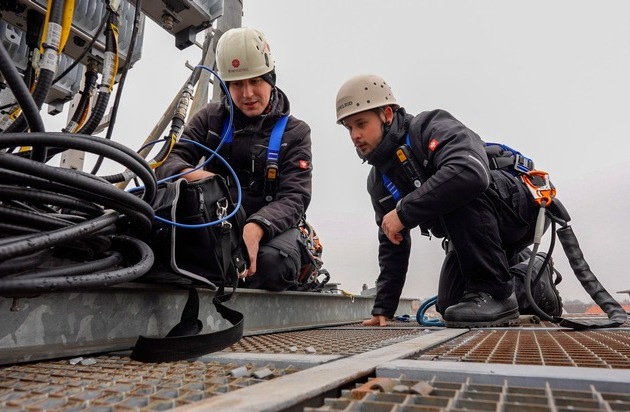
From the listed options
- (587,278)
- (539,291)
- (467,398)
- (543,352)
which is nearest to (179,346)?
(467,398)

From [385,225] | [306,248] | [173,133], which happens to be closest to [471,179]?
[385,225]

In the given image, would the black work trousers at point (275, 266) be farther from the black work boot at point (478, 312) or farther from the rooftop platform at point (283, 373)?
the black work boot at point (478, 312)

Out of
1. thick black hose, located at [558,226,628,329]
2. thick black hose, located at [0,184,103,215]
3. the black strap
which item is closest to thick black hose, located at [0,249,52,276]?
thick black hose, located at [0,184,103,215]

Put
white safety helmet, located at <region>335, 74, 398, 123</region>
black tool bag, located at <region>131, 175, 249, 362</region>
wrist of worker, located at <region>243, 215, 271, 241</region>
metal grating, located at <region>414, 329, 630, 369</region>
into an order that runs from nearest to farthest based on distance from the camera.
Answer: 1. metal grating, located at <region>414, 329, 630, 369</region>
2. black tool bag, located at <region>131, 175, 249, 362</region>
3. wrist of worker, located at <region>243, 215, 271, 241</region>
4. white safety helmet, located at <region>335, 74, 398, 123</region>

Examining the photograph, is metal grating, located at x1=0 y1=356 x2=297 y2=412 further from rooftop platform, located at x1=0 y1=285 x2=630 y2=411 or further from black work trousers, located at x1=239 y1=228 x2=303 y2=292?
black work trousers, located at x1=239 y1=228 x2=303 y2=292

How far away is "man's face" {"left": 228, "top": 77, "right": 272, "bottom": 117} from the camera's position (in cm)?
213

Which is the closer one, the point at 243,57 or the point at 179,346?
the point at 179,346

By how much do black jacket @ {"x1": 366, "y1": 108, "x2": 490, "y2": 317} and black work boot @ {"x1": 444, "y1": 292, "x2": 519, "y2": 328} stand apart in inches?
16.3

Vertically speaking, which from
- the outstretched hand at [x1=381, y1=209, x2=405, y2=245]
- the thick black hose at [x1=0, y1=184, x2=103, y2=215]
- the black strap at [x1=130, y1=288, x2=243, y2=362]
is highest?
the outstretched hand at [x1=381, y1=209, x2=405, y2=245]

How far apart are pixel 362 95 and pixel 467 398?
6.36 feet

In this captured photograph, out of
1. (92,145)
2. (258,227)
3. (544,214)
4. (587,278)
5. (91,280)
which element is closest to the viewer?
(91,280)

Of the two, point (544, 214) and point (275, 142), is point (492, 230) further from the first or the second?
point (275, 142)

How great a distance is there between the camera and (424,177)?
6.98ft

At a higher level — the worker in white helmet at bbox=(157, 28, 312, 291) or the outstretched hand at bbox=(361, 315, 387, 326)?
the worker in white helmet at bbox=(157, 28, 312, 291)
